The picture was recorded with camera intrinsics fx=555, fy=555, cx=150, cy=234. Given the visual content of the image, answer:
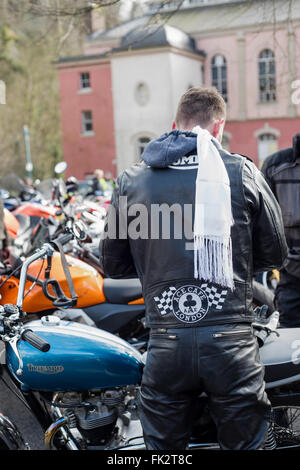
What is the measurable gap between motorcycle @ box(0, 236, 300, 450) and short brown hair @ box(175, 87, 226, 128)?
1.04 m

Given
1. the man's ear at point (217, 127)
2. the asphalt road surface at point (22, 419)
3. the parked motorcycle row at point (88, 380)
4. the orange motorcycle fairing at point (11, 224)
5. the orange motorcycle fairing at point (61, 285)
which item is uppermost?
the man's ear at point (217, 127)

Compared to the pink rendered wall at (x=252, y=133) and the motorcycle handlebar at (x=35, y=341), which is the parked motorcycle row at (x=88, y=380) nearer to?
the motorcycle handlebar at (x=35, y=341)

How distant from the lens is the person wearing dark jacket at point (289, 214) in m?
3.37

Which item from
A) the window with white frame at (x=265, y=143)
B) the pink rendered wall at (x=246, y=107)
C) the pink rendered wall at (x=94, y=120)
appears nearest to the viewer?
the pink rendered wall at (x=246, y=107)

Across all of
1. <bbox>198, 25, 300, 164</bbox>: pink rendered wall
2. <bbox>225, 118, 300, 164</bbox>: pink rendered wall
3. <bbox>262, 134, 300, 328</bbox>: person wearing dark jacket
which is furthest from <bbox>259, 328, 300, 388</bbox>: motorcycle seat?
<bbox>225, 118, 300, 164</bbox>: pink rendered wall

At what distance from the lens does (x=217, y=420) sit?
2.06 meters

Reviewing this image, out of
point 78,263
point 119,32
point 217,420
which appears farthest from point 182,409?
point 119,32

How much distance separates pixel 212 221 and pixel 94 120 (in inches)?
1353

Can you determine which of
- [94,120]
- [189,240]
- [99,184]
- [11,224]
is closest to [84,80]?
[94,120]

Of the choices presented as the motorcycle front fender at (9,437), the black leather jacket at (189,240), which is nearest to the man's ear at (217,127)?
the black leather jacket at (189,240)

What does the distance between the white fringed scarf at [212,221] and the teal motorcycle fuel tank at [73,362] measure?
2.58 feet

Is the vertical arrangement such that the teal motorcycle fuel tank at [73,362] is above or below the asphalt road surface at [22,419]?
above
